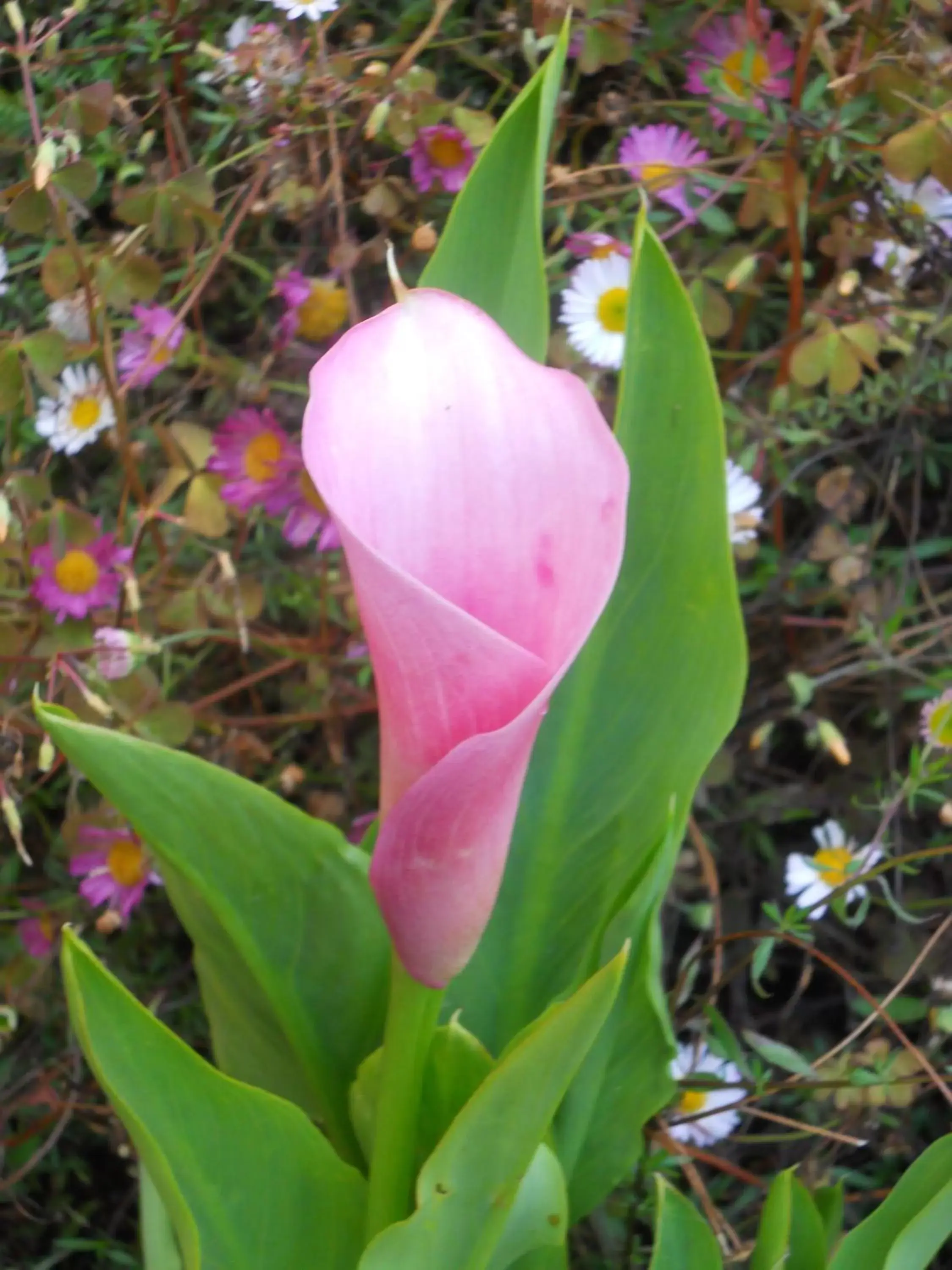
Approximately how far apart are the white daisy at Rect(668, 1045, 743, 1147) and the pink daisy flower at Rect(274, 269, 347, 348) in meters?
0.42

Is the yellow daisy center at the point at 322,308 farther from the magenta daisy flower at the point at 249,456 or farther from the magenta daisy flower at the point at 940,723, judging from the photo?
the magenta daisy flower at the point at 940,723

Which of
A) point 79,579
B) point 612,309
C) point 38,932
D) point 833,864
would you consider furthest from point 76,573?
point 833,864

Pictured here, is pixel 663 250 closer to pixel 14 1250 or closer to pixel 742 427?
pixel 742 427

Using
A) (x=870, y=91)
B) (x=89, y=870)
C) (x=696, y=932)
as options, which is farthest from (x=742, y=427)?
(x=89, y=870)

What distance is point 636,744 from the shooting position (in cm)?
49

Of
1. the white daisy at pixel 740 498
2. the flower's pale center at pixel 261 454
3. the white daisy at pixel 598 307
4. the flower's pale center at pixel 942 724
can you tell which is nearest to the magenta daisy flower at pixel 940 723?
the flower's pale center at pixel 942 724

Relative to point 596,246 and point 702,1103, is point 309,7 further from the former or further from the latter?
point 702,1103

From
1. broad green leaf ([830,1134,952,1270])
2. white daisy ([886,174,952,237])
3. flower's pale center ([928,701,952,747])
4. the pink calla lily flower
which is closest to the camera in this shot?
the pink calla lily flower

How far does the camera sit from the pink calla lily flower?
314 millimetres

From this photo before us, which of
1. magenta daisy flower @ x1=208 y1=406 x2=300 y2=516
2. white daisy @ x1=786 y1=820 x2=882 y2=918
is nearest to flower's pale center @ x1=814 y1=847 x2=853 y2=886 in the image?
white daisy @ x1=786 y1=820 x2=882 y2=918

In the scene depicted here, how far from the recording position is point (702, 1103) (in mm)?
619

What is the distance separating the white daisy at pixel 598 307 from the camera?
64cm

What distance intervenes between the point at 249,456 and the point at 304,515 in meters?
0.05

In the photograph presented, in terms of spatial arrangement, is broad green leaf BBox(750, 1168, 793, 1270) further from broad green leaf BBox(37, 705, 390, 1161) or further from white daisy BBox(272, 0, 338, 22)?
white daisy BBox(272, 0, 338, 22)
